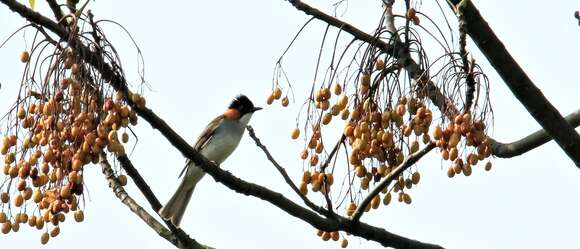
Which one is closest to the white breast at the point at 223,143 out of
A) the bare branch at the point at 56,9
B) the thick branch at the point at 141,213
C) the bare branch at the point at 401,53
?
the thick branch at the point at 141,213

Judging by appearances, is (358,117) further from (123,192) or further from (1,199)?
(123,192)

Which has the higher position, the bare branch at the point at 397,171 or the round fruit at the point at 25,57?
the round fruit at the point at 25,57

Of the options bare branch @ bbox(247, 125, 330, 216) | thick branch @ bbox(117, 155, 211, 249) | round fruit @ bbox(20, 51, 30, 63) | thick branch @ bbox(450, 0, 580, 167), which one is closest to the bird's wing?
thick branch @ bbox(117, 155, 211, 249)

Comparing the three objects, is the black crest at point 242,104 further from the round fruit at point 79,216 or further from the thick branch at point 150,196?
the round fruit at point 79,216

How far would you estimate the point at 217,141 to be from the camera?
11164 mm

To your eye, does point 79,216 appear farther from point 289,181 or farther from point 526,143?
point 526,143

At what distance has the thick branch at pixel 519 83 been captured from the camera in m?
4.47

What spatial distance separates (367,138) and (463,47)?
749 millimetres

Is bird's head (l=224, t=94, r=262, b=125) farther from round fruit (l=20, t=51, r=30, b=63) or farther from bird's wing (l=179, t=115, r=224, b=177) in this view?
round fruit (l=20, t=51, r=30, b=63)

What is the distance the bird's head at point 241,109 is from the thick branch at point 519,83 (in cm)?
721

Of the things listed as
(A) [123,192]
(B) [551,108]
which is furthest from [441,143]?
(A) [123,192]

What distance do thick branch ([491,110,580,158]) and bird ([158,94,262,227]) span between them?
442 cm

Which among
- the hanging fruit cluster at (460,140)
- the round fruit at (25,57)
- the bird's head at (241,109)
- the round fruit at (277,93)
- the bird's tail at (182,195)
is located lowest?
the hanging fruit cluster at (460,140)

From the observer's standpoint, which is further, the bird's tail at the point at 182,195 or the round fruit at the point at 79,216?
the bird's tail at the point at 182,195
